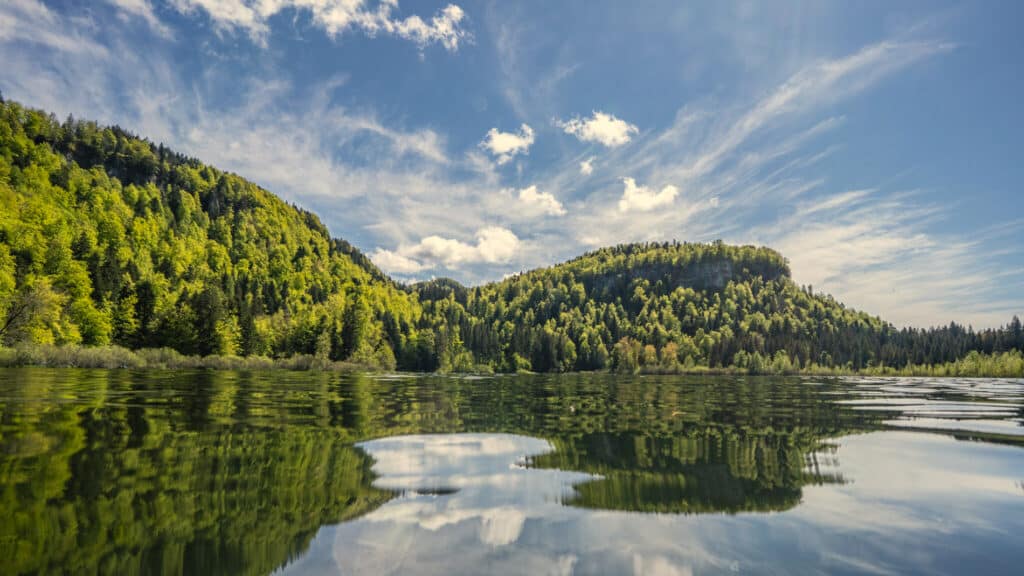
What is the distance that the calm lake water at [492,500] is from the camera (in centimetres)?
688

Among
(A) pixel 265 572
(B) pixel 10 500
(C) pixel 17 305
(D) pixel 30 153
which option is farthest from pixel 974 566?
(D) pixel 30 153

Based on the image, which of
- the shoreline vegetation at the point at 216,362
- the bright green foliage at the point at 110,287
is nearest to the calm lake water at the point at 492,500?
the shoreline vegetation at the point at 216,362

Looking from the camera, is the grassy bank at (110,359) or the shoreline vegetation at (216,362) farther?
the shoreline vegetation at (216,362)

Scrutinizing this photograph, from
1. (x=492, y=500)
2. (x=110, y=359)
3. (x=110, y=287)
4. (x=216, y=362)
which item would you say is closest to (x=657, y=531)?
(x=492, y=500)

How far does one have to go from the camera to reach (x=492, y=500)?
32.5 ft

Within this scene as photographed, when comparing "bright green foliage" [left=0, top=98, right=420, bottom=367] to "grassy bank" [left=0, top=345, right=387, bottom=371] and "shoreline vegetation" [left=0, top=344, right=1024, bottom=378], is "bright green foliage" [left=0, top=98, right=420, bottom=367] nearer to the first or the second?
"shoreline vegetation" [left=0, top=344, right=1024, bottom=378]

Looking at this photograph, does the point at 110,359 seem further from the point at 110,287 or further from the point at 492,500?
the point at 492,500

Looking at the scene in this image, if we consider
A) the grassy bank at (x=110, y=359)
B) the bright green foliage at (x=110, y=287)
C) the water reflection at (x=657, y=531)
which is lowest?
the water reflection at (x=657, y=531)

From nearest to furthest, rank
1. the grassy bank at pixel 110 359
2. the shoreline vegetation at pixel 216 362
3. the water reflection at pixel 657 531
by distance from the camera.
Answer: the water reflection at pixel 657 531 → the grassy bank at pixel 110 359 → the shoreline vegetation at pixel 216 362

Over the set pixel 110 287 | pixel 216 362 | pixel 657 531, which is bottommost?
pixel 657 531

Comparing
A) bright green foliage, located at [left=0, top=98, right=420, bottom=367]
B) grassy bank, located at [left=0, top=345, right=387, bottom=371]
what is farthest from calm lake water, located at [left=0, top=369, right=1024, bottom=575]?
bright green foliage, located at [left=0, top=98, right=420, bottom=367]

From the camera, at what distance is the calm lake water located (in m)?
6.88

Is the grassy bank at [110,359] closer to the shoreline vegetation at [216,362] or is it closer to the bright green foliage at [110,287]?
the shoreline vegetation at [216,362]

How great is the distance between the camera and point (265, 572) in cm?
630
